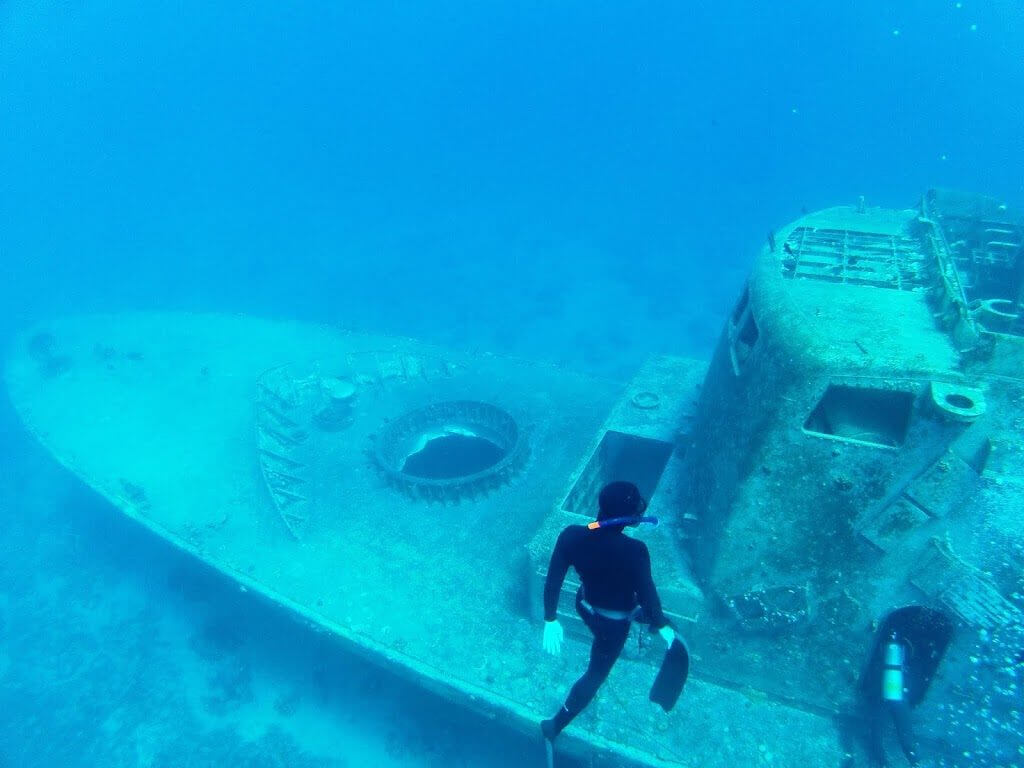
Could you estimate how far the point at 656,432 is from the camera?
1139cm

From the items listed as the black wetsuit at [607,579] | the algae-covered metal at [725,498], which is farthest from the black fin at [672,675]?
the algae-covered metal at [725,498]

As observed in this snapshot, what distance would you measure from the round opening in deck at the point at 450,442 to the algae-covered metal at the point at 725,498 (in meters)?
0.07

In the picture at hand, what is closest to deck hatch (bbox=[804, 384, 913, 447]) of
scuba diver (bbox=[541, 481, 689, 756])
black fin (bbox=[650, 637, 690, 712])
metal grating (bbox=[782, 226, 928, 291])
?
metal grating (bbox=[782, 226, 928, 291])

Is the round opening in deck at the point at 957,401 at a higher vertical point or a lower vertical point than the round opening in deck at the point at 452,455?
higher

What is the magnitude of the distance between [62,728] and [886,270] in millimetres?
20969

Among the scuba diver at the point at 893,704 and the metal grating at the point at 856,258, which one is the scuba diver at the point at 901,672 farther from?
the metal grating at the point at 856,258

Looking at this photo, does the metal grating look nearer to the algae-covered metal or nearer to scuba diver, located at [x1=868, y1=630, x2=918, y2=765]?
the algae-covered metal

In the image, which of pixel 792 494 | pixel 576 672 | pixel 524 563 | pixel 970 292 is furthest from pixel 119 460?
pixel 970 292

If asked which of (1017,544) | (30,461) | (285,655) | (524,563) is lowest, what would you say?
(30,461)

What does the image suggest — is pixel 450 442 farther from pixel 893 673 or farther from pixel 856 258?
pixel 893 673

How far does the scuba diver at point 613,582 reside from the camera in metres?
4.08

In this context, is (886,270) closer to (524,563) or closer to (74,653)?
(524,563)

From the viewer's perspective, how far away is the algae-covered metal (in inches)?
248

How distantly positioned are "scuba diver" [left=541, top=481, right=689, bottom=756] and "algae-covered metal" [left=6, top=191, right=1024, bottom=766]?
119 inches
